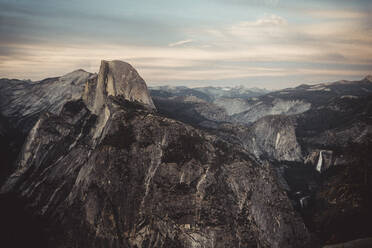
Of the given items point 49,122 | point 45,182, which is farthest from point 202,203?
point 49,122

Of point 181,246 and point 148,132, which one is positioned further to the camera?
point 148,132

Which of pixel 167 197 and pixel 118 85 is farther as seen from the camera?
pixel 118 85

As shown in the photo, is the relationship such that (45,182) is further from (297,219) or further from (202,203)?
(297,219)

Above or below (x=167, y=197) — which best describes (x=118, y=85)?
above

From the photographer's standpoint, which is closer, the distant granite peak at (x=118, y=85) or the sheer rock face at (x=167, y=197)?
the sheer rock face at (x=167, y=197)

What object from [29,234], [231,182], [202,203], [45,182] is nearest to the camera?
[202,203]

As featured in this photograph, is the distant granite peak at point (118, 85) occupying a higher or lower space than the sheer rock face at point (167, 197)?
higher

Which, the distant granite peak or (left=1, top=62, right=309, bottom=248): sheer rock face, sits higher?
the distant granite peak

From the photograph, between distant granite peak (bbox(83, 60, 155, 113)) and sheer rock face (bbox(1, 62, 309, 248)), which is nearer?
sheer rock face (bbox(1, 62, 309, 248))
